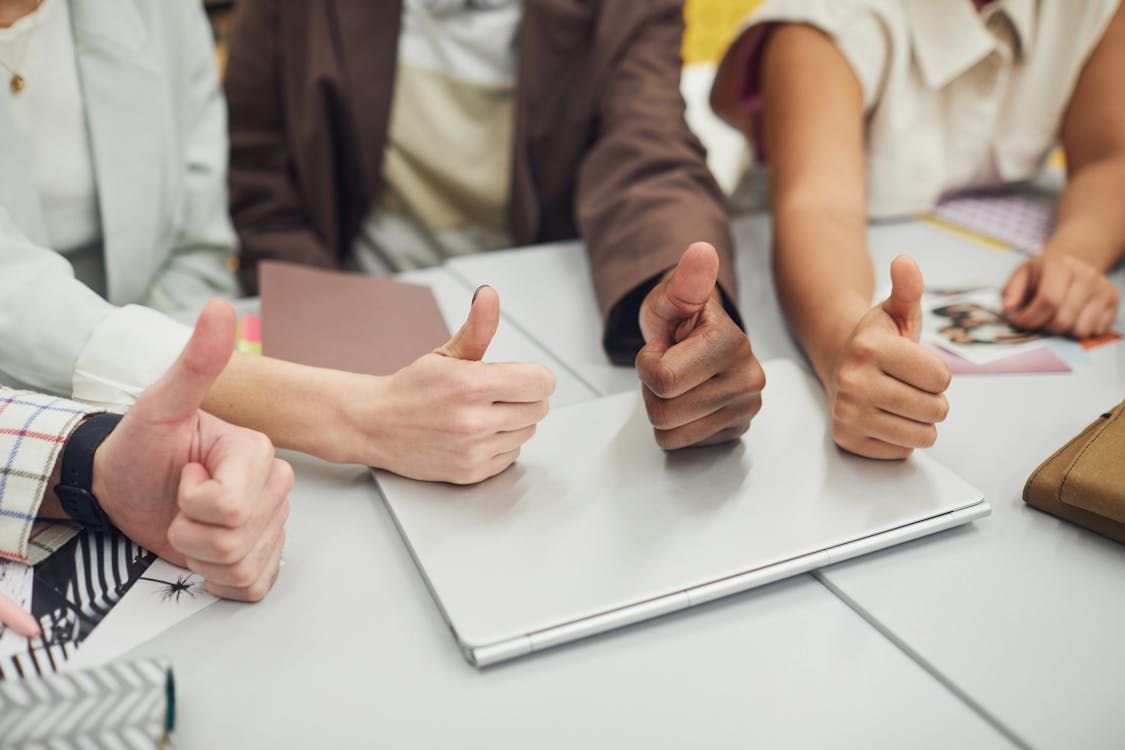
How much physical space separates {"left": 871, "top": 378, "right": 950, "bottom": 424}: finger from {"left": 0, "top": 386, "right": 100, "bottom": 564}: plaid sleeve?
0.53m

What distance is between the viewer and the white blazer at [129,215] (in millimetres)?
655

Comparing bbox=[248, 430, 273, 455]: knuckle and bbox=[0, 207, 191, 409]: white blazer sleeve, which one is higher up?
bbox=[248, 430, 273, 455]: knuckle

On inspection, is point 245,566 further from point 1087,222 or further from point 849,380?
point 1087,222

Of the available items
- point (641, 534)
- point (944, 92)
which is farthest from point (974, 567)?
point (944, 92)

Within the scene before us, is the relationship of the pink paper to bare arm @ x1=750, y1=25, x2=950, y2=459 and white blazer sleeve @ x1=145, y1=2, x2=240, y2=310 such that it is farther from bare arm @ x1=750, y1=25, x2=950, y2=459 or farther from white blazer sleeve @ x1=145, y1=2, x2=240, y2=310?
white blazer sleeve @ x1=145, y1=2, x2=240, y2=310

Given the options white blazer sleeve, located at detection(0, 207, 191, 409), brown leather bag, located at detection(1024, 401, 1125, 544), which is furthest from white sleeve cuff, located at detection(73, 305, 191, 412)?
brown leather bag, located at detection(1024, 401, 1125, 544)

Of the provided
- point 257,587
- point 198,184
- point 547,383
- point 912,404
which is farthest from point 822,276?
point 198,184

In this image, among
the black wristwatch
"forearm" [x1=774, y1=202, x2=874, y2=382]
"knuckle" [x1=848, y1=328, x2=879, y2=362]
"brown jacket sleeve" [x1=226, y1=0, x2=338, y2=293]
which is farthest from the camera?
"brown jacket sleeve" [x1=226, y1=0, x2=338, y2=293]

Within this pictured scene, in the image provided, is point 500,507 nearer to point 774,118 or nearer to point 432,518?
point 432,518

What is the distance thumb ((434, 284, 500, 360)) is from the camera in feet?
1.92

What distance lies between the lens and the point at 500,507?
0.60 metres

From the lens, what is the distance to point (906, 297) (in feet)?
2.20

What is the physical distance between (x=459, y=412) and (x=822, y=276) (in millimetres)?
432

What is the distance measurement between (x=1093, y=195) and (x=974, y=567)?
70cm
